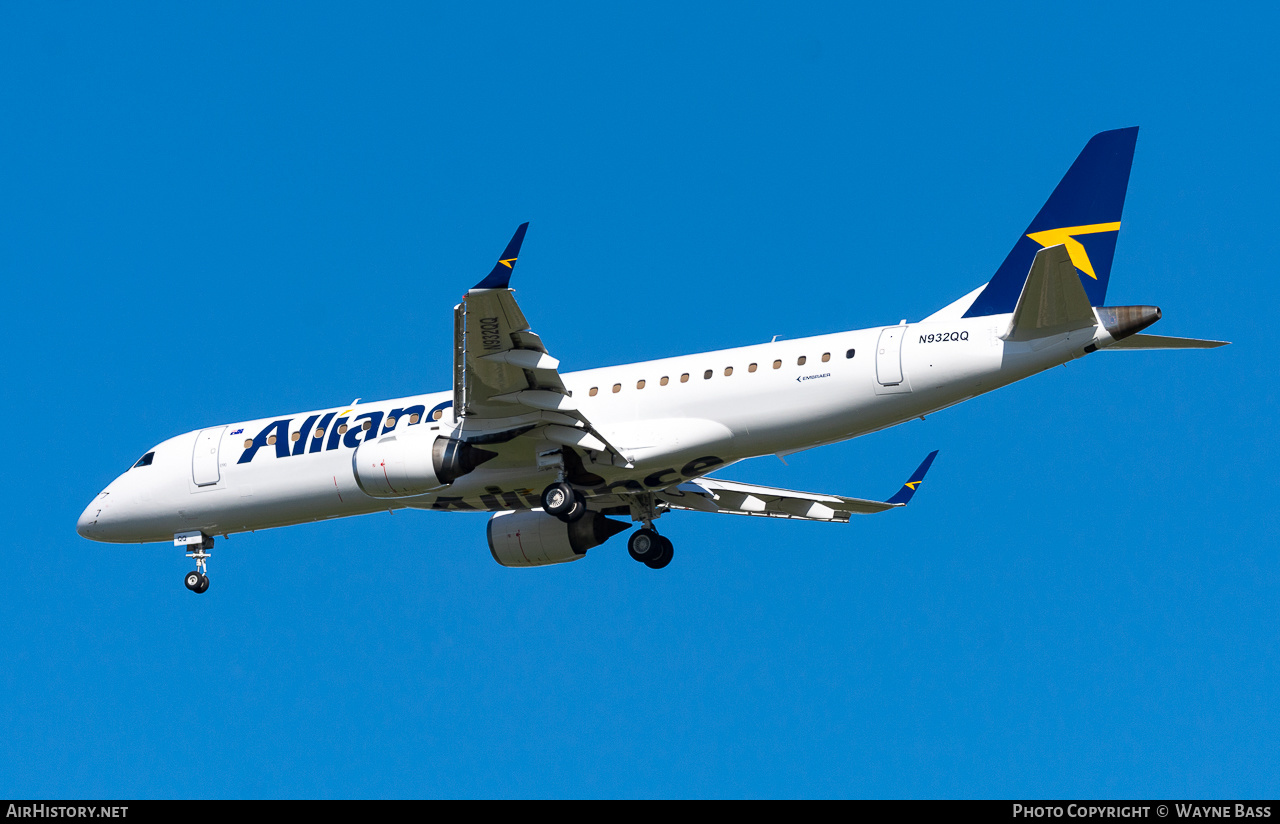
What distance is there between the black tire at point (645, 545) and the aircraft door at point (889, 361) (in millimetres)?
7052

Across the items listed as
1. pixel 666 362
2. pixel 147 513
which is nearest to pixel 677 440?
pixel 666 362

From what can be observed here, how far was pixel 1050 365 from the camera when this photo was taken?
2200 cm

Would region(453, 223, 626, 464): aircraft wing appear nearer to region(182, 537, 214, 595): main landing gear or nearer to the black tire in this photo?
the black tire

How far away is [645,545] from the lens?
2803cm

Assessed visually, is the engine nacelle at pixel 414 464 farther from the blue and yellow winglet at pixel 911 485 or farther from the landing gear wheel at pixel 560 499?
the blue and yellow winglet at pixel 911 485

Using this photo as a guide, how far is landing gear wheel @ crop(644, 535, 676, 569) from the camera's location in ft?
91.7

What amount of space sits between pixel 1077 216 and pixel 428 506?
42.6 feet

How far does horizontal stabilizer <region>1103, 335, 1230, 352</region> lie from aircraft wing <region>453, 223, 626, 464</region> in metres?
8.53

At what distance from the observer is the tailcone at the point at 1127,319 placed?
2108 centimetres

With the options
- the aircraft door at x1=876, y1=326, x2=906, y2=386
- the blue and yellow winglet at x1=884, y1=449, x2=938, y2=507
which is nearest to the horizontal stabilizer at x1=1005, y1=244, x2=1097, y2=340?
the aircraft door at x1=876, y1=326, x2=906, y2=386

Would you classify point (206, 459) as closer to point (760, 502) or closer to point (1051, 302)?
point (760, 502)

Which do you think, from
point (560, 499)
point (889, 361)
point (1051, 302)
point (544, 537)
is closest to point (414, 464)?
point (560, 499)

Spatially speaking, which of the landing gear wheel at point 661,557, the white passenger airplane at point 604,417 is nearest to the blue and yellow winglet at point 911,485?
the white passenger airplane at point 604,417
